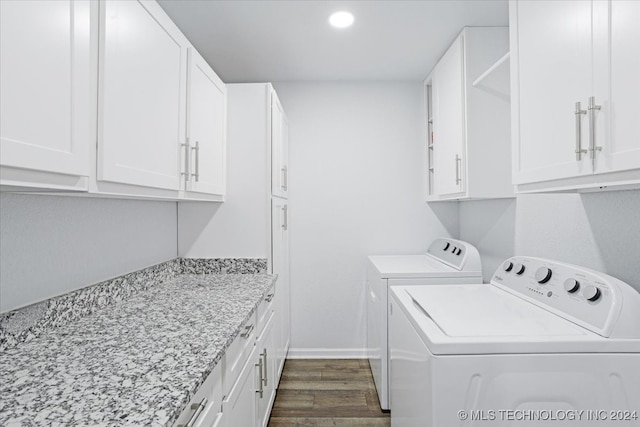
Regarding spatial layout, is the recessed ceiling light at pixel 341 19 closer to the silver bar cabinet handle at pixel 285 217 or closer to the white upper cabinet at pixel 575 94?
the white upper cabinet at pixel 575 94

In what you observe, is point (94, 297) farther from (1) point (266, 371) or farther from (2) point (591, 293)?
(2) point (591, 293)

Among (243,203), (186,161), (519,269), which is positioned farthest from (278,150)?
(519,269)

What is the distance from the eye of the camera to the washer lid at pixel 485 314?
3.96 feet

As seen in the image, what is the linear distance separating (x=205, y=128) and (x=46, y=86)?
114 cm

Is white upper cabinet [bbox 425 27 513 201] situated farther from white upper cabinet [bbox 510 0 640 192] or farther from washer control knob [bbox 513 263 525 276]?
white upper cabinet [bbox 510 0 640 192]

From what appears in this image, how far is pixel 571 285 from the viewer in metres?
1.38

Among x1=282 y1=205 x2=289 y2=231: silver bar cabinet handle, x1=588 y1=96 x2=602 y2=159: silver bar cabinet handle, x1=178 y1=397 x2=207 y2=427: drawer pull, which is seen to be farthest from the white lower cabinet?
x1=588 y1=96 x2=602 y2=159: silver bar cabinet handle

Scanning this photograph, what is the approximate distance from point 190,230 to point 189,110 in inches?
36.6

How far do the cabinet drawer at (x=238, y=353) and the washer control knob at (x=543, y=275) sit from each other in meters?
1.23

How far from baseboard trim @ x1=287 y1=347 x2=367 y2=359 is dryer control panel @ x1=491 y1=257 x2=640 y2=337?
5.70ft

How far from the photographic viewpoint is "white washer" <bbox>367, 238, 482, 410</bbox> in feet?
7.77

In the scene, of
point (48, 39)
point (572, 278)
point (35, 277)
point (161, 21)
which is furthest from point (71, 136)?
point (572, 278)

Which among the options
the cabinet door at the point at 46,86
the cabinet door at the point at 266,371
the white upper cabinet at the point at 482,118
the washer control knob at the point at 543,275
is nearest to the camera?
the cabinet door at the point at 46,86

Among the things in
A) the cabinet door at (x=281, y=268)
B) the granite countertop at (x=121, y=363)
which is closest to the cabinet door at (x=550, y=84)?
the granite countertop at (x=121, y=363)
